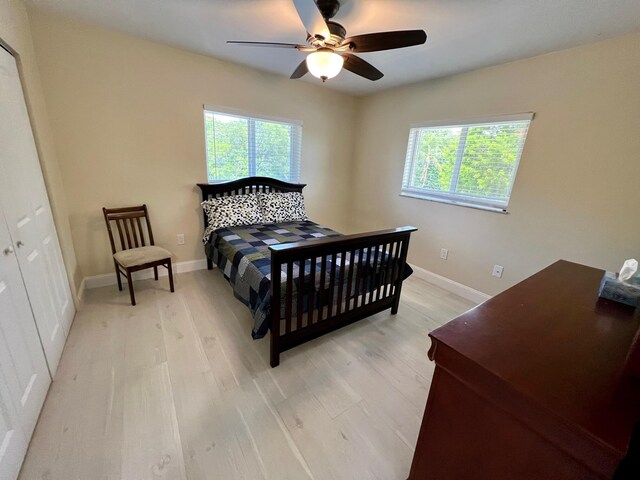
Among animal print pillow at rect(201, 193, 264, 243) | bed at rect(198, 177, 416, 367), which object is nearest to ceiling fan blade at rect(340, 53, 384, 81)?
bed at rect(198, 177, 416, 367)

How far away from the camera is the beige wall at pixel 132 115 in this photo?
218 centimetres

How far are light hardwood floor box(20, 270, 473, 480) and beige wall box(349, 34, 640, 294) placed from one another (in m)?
1.23

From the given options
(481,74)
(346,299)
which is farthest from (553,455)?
(481,74)

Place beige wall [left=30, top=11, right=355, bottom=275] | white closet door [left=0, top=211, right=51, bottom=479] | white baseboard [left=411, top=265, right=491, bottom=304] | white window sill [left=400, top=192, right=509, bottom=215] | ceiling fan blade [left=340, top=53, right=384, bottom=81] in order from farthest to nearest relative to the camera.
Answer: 1. white baseboard [left=411, top=265, right=491, bottom=304]
2. white window sill [left=400, top=192, right=509, bottom=215]
3. beige wall [left=30, top=11, right=355, bottom=275]
4. ceiling fan blade [left=340, top=53, right=384, bottom=81]
5. white closet door [left=0, top=211, right=51, bottom=479]

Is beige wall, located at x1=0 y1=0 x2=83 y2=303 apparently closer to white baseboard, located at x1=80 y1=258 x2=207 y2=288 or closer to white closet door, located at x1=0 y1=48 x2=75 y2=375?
white closet door, located at x1=0 y1=48 x2=75 y2=375

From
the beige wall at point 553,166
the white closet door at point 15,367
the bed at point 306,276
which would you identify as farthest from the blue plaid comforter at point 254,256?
the beige wall at point 553,166

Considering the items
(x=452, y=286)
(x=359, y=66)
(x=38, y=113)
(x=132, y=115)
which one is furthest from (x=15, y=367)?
(x=452, y=286)

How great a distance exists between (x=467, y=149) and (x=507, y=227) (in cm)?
92

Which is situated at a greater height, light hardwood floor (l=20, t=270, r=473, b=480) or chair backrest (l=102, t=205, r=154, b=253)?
chair backrest (l=102, t=205, r=154, b=253)

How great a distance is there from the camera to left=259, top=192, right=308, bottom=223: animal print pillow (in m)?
3.15

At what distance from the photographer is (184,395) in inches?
60.3

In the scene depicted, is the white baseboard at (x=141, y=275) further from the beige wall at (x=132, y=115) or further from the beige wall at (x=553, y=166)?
the beige wall at (x=553, y=166)

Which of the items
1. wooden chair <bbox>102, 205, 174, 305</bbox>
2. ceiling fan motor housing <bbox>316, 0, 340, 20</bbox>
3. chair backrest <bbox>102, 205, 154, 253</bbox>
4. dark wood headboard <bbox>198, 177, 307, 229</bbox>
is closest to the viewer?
ceiling fan motor housing <bbox>316, 0, 340, 20</bbox>

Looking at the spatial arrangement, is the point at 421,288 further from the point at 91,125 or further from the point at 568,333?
the point at 91,125
